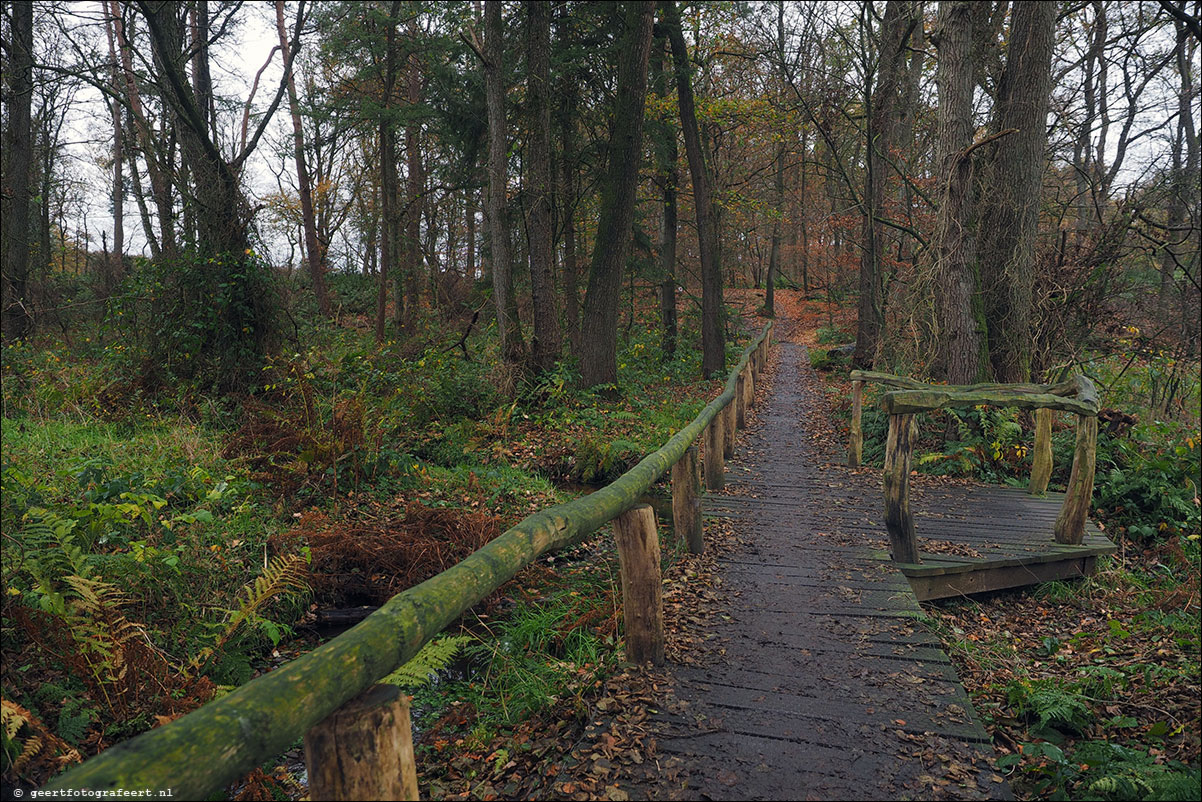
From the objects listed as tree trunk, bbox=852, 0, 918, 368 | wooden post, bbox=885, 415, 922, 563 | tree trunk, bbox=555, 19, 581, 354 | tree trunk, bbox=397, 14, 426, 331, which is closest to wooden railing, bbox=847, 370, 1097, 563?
wooden post, bbox=885, 415, 922, 563

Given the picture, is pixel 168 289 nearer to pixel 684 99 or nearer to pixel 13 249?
pixel 13 249

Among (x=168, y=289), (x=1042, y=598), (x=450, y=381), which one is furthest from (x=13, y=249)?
(x=1042, y=598)

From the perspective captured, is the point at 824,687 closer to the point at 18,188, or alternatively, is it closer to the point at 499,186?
the point at 499,186

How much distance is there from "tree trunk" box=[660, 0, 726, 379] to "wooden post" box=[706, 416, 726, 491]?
30.3 ft

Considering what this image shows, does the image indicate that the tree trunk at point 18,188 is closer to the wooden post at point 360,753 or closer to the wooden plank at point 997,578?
the wooden post at point 360,753

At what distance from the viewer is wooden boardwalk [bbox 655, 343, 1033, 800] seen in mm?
2928

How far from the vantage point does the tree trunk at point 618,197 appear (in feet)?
40.0

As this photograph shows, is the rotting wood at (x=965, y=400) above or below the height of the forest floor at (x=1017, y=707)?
above

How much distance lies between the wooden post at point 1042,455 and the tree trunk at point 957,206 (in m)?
1.88

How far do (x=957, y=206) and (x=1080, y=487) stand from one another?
195 inches

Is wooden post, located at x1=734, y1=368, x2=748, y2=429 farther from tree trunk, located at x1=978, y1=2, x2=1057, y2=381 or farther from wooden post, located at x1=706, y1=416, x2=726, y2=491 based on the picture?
tree trunk, located at x1=978, y1=2, x2=1057, y2=381

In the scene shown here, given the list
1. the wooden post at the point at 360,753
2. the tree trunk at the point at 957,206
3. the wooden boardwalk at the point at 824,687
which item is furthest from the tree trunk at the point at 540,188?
the wooden post at the point at 360,753

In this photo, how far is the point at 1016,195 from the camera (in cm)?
959

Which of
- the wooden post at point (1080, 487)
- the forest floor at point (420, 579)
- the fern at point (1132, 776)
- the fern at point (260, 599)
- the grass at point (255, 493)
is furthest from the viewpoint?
the wooden post at point (1080, 487)
